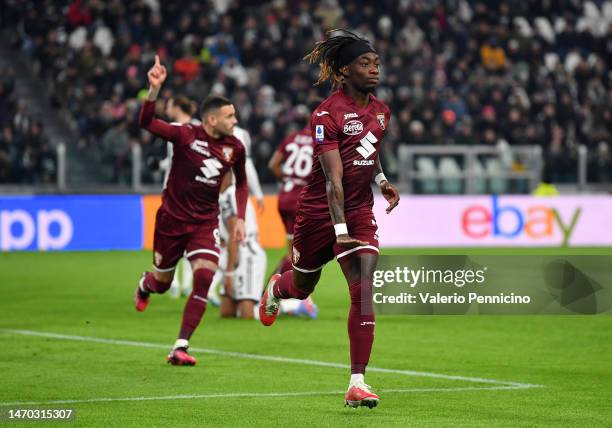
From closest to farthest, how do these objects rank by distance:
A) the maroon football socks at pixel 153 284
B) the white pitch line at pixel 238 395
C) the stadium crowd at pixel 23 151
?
the white pitch line at pixel 238 395 → the maroon football socks at pixel 153 284 → the stadium crowd at pixel 23 151

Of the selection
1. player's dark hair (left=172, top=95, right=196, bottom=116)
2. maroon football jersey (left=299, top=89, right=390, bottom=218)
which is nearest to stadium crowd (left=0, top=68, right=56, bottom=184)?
player's dark hair (left=172, top=95, right=196, bottom=116)

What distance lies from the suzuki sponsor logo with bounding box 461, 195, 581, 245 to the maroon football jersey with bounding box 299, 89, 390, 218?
17991 millimetres

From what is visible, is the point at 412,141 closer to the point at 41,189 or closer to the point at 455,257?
the point at 41,189

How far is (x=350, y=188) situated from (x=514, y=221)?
18389mm

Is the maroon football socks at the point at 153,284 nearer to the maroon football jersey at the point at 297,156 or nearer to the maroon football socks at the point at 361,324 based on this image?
the maroon football socks at the point at 361,324

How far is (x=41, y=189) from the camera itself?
26.1m

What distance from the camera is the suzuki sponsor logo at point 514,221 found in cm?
2680

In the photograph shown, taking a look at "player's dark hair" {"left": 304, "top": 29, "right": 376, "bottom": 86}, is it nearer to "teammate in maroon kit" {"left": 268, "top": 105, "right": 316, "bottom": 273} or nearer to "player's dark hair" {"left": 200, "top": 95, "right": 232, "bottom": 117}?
"player's dark hair" {"left": 200, "top": 95, "right": 232, "bottom": 117}

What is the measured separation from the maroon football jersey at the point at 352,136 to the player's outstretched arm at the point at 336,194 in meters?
0.07

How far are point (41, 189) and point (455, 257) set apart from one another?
17726 millimetres

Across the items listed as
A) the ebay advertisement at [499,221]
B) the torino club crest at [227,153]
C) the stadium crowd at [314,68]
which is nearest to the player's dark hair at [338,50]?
the torino club crest at [227,153]

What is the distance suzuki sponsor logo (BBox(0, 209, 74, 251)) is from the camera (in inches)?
984
